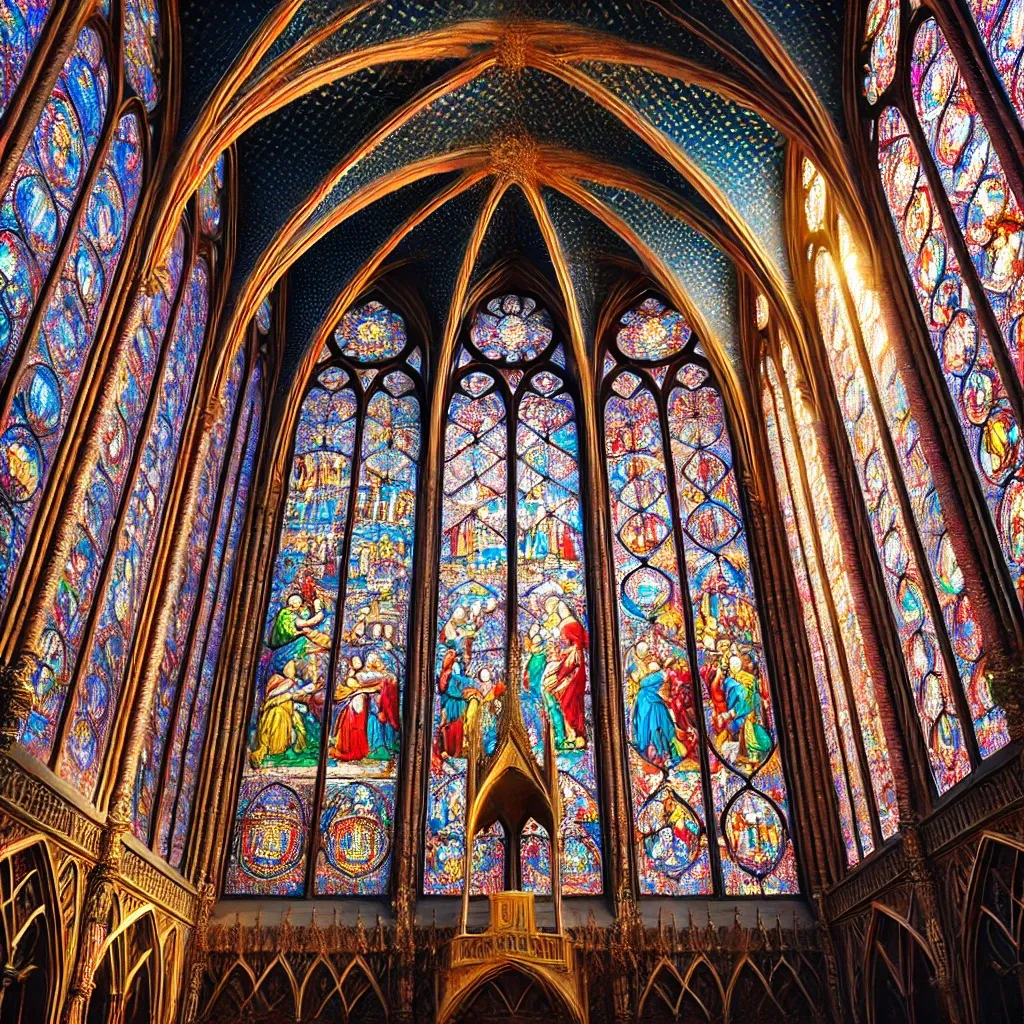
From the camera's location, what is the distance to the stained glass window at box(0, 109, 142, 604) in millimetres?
8703

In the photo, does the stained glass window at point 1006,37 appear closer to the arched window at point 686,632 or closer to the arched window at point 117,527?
the arched window at point 686,632

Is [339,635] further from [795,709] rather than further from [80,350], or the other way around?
[795,709]

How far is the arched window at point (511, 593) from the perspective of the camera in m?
13.4

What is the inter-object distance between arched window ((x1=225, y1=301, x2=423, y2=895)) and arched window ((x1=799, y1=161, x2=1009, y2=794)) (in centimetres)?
698

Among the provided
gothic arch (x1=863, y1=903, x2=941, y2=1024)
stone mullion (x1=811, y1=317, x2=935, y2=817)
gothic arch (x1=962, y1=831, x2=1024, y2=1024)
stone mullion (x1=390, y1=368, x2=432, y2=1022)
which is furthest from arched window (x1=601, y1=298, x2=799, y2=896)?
gothic arch (x1=962, y1=831, x2=1024, y2=1024)

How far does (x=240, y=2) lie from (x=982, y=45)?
8.52m

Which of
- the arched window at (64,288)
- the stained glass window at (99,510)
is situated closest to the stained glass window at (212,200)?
the stained glass window at (99,510)

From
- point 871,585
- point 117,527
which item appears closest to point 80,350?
point 117,527

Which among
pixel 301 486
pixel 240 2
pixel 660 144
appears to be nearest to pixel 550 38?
pixel 660 144

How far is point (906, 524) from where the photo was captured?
35.0 ft

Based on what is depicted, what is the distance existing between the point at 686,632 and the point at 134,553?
7922mm

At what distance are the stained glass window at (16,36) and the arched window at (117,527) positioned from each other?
8.70 ft

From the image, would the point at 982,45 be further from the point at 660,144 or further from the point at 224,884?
the point at 224,884

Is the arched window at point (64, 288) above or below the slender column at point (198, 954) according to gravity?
above
